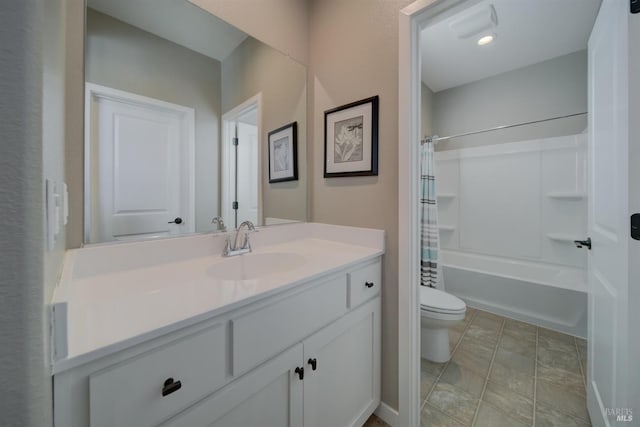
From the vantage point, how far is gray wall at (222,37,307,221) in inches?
52.6

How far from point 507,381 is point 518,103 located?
8.53ft

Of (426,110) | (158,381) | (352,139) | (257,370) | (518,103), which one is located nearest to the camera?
(158,381)

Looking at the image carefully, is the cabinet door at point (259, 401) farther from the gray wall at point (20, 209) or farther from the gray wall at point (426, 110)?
the gray wall at point (426, 110)

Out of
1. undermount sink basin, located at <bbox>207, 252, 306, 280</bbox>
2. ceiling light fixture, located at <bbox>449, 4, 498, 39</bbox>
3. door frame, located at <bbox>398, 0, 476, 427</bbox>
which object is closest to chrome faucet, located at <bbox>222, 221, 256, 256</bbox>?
undermount sink basin, located at <bbox>207, 252, 306, 280</bbox>

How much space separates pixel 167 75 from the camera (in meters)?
1.11

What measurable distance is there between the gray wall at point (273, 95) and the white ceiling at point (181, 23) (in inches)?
2.6

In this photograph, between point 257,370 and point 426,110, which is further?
point 426,110

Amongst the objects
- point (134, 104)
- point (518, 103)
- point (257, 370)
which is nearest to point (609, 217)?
point (257, 370)

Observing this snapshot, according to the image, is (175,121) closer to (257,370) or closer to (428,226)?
(257,370)

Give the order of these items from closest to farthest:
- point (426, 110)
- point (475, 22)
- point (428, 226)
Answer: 1. point (475, 22)
2. point (428, 226)
3. point (426, 110)

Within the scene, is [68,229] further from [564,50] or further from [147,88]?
[564,50]

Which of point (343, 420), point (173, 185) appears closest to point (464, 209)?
point (343, 420)

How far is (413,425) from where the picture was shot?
122 cm

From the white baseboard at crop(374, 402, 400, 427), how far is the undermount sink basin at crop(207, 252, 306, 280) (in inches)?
33.9
